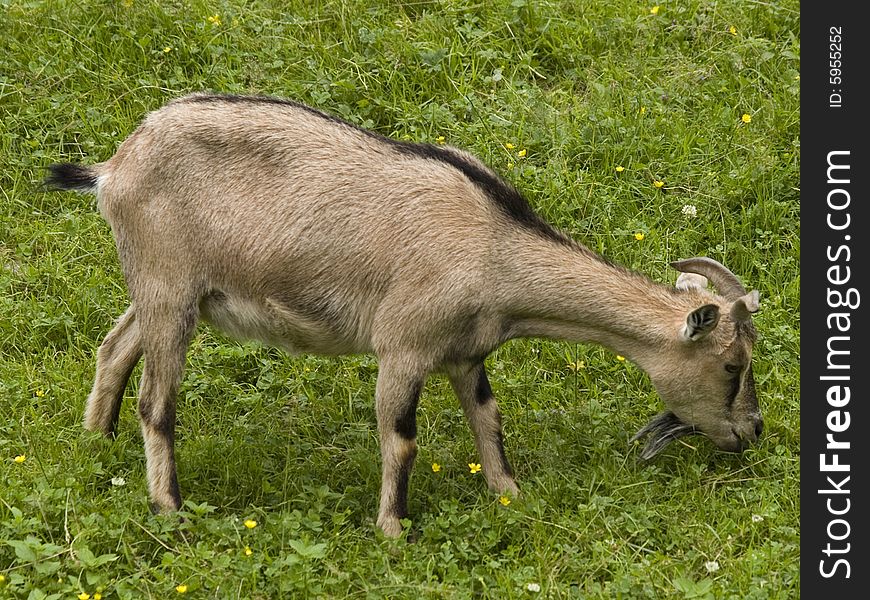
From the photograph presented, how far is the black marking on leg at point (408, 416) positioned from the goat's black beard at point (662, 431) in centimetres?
117

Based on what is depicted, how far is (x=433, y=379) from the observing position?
7.22m

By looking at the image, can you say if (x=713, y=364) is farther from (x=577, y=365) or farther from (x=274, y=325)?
(x=274, y=325)

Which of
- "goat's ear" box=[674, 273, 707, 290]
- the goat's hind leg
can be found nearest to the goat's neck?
"goat's ear" box=[674, 273, 707, 290]

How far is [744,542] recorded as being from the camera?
19.2ft

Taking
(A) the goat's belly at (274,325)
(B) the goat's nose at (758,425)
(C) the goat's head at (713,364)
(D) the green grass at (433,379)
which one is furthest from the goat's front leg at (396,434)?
(B) the goat's nose at (758,425)

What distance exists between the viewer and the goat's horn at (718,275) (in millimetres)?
6160

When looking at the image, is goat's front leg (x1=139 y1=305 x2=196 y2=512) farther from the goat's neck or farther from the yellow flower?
the yellow flower

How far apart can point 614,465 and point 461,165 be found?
5.19 ft

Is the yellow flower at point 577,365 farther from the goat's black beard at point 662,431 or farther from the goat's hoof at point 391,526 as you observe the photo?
the goat's hoof at point 391,526

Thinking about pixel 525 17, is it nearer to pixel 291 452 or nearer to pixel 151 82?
pixel 151 82

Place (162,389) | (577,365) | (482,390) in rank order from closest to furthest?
(162,389)
(482,390)
(577,365)

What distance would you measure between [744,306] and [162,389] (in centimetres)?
263

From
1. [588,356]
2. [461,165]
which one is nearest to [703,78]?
[588,356]

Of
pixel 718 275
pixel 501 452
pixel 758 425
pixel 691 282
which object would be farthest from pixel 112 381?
pixel 758 425
